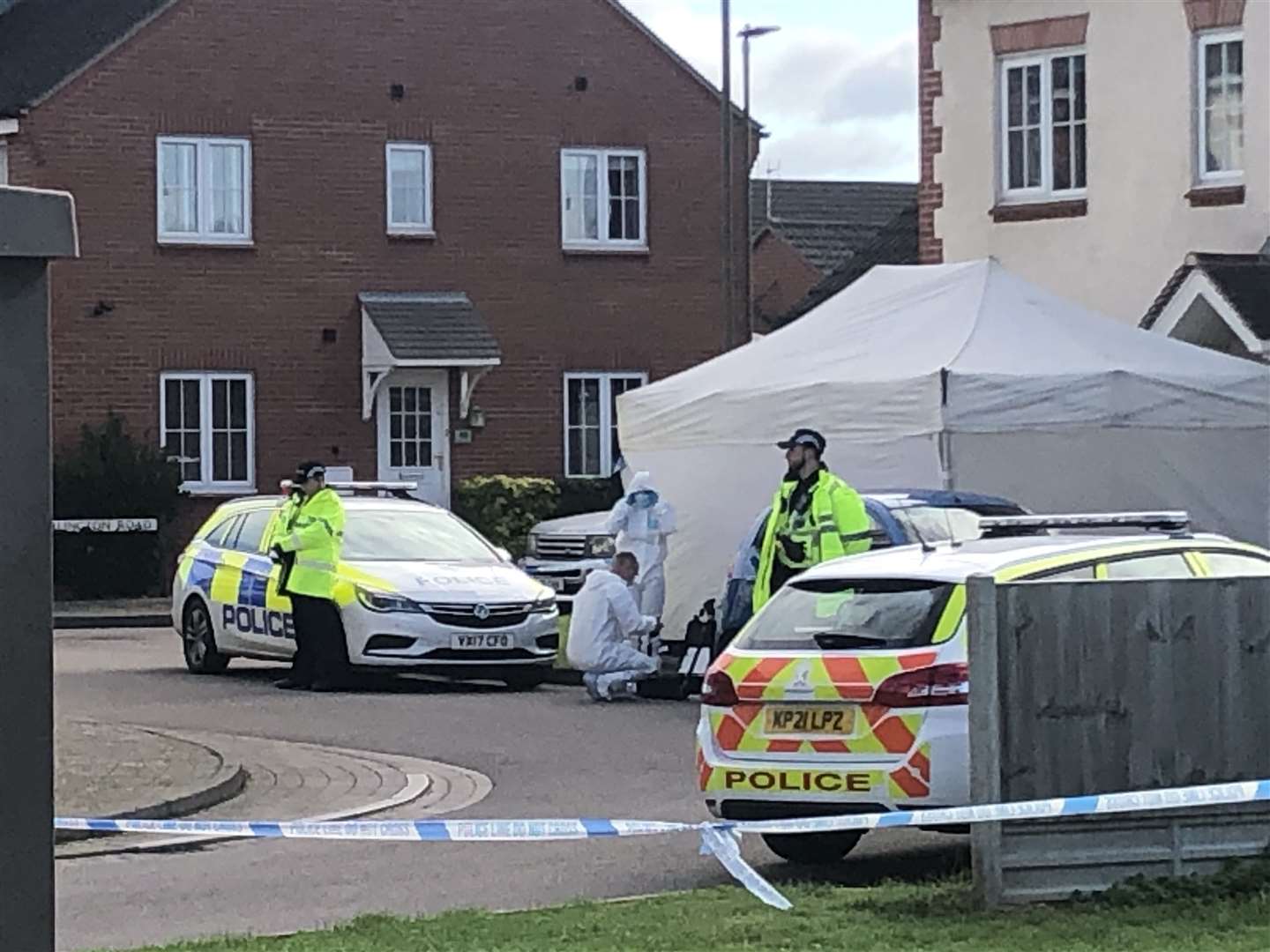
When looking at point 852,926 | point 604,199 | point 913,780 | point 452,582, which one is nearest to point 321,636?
point 452,582

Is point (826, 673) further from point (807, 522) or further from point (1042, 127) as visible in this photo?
point (1042, 127)

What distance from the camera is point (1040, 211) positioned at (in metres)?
26.2

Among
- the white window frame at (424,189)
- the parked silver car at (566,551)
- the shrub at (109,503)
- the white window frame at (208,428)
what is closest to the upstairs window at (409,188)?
the white window frame at (424,189)

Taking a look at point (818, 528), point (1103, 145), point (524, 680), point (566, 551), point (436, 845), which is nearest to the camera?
point (436, 845)

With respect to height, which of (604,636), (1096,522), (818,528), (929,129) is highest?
(929,129)

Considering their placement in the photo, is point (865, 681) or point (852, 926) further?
point (865, 681)

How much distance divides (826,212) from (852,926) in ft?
181

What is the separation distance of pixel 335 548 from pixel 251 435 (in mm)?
15726

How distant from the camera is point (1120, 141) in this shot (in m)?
25.3

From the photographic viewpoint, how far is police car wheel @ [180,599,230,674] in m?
22.3

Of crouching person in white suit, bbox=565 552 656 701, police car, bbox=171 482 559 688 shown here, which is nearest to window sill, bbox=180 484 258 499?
police car, bbox=171 482 559 688

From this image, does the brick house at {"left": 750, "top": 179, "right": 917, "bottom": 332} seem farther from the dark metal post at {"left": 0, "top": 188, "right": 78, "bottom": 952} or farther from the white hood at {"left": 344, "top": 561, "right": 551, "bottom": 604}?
the dark metal post at {"left": 0, "top": 188, "right": 78, "bottom": 952}

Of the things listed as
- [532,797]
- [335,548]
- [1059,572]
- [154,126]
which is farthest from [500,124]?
[1059,572]

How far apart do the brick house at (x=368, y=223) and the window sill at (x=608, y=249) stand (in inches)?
1.1
